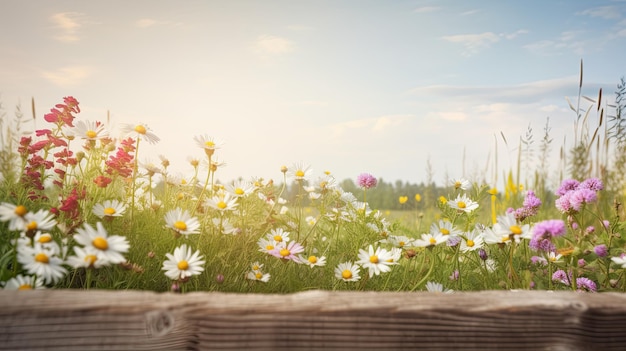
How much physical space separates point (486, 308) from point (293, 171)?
1.36m

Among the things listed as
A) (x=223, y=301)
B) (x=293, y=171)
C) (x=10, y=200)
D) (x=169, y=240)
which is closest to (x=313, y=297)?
(x=223, y=301)

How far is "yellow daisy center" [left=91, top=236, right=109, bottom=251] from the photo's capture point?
1.54 meters

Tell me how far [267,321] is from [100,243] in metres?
0.56

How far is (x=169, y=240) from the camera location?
2260 millimetres

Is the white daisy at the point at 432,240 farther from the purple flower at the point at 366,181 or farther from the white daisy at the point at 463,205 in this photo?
the purple flower at the point at 366,181

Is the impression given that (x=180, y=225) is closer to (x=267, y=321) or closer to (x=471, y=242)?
(x=267, y=321)

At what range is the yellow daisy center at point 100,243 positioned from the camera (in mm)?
1538

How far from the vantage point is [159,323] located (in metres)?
1.29

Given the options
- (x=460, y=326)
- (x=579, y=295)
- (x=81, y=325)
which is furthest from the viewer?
(x=579, y=295)

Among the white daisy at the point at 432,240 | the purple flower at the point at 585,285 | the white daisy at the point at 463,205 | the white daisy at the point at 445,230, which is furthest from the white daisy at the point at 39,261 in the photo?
the purple flower at the point at 585,285

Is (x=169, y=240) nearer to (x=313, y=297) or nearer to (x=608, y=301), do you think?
(x=313, y=297)

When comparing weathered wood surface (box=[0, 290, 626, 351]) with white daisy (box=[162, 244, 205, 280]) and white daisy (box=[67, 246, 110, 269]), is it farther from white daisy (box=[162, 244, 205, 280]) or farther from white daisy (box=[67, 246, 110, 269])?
white daisy (box=[162, 244, 205, 280])

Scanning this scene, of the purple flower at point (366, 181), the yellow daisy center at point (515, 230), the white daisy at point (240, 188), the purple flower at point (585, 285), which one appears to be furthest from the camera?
the purple flower at point (366, 181)

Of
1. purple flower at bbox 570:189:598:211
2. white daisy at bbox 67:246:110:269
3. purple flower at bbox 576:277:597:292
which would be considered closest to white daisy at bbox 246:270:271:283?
white daisy at bbox 67:246:110:269
